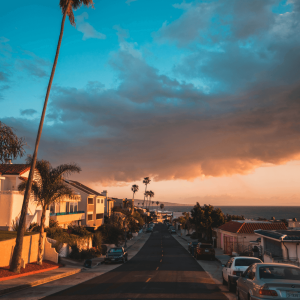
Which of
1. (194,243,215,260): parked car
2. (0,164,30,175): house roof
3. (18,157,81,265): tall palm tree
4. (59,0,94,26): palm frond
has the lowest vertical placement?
(194,243,215,260): parked car

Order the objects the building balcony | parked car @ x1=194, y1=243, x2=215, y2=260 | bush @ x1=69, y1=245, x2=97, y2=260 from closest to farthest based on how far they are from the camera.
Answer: bush @ x1=69, y1=245, x2=97, y2=260
parked car @ x1=194, y1=243, x2=215, y2=260
the building balcony

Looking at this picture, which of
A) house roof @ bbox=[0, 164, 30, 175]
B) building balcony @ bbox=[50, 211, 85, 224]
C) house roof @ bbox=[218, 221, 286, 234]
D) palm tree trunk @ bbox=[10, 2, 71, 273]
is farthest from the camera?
building balcony @ bbox=[50, 211, 85, 224]

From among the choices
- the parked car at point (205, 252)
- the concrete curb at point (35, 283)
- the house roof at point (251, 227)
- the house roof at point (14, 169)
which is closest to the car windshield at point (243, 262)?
the concrete curb at point (35, 283)

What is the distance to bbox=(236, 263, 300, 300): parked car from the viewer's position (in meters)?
8.08

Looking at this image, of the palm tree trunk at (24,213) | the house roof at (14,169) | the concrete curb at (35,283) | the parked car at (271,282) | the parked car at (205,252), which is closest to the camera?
the parked car at (271,282)

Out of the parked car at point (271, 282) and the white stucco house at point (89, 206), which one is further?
the white stucco house at point (89, 206)

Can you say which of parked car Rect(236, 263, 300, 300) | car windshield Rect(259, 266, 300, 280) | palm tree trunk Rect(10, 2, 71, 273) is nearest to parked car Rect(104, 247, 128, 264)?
palm tree trunk Rect(10, 2, 71, 273)

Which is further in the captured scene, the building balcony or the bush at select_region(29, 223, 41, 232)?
the building balcony

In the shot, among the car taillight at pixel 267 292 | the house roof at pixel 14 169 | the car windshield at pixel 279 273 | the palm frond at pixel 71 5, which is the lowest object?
the car taillight at pixel 267 292

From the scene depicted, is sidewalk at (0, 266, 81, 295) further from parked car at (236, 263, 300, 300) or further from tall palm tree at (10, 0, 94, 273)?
parked car at (236, 263, 300, 300)

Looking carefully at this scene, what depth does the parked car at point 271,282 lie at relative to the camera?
8078 mm

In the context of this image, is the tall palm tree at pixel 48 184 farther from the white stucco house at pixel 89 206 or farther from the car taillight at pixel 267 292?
the white stucco house at pixel 89 206

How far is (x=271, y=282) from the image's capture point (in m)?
8.38

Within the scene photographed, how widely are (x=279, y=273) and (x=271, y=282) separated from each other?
3.05 ft
